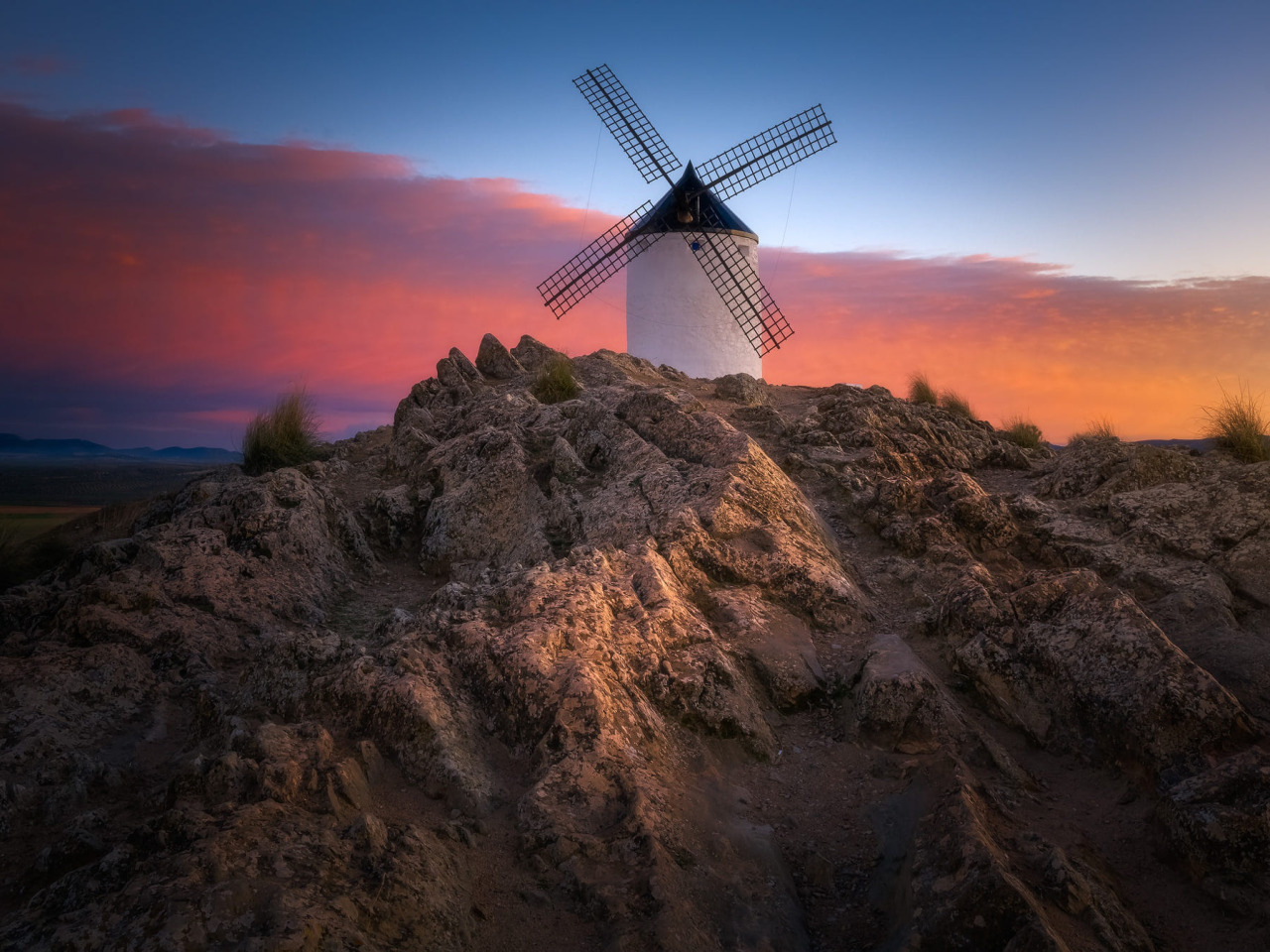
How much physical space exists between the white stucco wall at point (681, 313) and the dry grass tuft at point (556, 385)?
38.5 feet

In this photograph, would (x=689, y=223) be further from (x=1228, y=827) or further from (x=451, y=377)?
(x=1228, y=827)

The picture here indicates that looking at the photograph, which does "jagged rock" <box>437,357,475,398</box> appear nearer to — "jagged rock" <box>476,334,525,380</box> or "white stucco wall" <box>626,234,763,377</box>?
"jagged rock" <box>476,334,525,380</box>

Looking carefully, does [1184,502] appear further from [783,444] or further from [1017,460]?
[783,444]

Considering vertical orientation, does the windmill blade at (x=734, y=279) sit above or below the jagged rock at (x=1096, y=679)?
above

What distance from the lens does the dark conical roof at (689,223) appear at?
26.9 metres

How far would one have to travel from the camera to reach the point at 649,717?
610 cm

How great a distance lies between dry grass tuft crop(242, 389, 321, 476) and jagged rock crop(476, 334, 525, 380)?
17.6ft

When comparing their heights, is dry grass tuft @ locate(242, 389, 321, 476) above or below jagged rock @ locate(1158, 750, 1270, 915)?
above

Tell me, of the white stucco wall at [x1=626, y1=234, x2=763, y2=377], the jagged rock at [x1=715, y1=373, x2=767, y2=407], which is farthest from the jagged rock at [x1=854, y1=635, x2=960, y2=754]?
the white stucco wall at [x1=626, y1=234, x2=763, y2=377]

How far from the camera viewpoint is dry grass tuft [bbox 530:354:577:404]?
51.6 ft

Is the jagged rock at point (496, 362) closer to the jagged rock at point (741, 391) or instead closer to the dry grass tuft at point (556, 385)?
the dry grass tuft at point (556, 385)

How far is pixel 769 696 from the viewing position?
6.91 metres

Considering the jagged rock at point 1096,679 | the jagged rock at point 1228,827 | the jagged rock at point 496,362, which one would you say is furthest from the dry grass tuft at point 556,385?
the jagged rock at point 1228,827

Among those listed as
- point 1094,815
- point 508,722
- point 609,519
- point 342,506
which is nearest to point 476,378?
point 342,506
